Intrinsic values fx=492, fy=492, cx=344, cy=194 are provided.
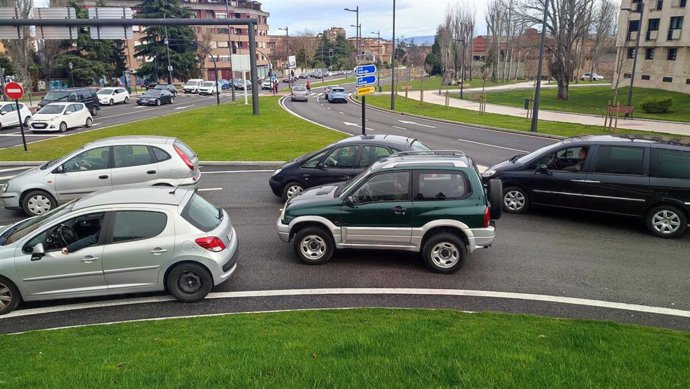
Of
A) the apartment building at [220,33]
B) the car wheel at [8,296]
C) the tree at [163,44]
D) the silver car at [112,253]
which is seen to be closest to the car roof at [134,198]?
the silver car at [112,253]

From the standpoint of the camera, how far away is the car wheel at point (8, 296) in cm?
641

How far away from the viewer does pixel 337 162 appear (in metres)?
10.9

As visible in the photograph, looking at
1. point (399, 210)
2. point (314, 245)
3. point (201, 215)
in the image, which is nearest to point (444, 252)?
point (399, 210)

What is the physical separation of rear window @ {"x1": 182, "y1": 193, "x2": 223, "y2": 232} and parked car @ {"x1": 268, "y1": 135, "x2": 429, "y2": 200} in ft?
12.1

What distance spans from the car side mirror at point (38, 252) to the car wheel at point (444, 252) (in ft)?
17.3

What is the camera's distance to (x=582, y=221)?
409 inches

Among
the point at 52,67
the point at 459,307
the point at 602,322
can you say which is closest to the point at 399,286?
the point at 459,307

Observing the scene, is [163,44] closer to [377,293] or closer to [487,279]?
[377,293]

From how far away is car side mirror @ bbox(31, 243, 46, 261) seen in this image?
20.7ft

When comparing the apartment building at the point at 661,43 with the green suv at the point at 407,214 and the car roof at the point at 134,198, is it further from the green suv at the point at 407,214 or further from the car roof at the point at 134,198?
the car roof at the point at 134,198

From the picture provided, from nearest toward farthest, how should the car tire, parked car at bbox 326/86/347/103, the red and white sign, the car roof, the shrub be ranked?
the car roof → the car tire → the red and white sign → the shrub → parked car at bbox 326/86/347/103

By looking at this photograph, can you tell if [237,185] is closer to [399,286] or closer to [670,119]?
[399,286]

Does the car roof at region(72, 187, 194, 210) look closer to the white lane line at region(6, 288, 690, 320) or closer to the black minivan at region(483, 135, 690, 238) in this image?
the white lane line at region(6, 288, 690, 320)

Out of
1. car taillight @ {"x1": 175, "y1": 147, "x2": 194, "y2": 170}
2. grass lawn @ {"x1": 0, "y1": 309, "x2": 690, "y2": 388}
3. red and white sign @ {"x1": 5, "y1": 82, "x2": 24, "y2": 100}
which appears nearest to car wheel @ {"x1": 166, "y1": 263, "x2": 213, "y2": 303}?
grass lawn @ {"x1": 0, "y1": 309, "x2": 690, "y2": 388}
